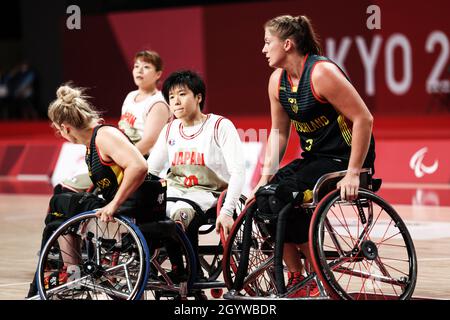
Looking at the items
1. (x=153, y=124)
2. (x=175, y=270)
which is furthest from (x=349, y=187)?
(x=153, y=124)

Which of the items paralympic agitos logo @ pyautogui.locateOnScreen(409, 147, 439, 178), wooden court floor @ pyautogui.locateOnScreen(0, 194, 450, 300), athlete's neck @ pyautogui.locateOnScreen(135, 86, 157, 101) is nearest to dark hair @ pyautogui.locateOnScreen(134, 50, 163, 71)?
athlete's neck @ pyautogui.locateOnScreen(135, 86, 157, 101)

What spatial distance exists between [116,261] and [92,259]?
129 millimetres

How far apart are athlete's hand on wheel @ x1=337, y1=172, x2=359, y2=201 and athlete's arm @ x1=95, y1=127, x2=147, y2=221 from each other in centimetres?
96

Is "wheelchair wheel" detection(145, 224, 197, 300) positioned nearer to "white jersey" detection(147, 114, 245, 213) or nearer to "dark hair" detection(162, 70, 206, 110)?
"white jersey" detection(147, 114, 245, 213)

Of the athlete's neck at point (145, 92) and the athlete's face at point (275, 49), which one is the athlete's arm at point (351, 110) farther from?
the athlete's neck at point (145, 92)

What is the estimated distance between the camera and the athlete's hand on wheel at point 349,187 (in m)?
5.00

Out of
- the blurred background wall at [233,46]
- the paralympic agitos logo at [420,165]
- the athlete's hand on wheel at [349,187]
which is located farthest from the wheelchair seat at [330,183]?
the blurred background wall at [233,46]

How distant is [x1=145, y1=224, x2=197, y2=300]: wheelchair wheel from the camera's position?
18.0 ft
